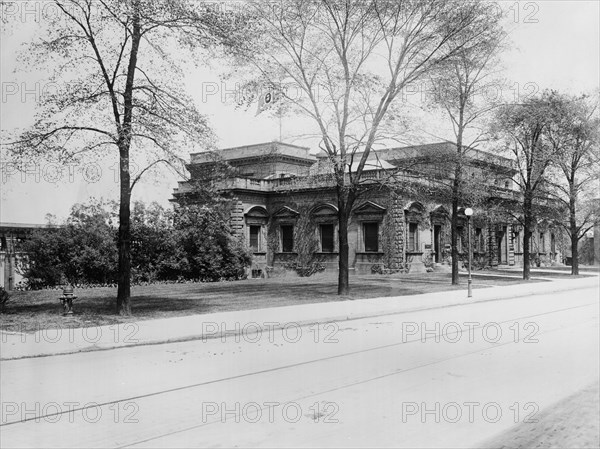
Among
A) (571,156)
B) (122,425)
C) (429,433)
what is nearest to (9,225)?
(122,425)

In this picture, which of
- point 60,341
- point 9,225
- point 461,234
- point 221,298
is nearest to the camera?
point 60,341

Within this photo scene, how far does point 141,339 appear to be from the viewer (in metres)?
12.4

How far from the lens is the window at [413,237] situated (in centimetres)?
4034

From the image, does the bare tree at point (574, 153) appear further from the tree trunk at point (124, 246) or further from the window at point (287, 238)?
the tree trunk at point (124, 246)

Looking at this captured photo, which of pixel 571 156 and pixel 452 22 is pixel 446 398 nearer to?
pixel 452 22

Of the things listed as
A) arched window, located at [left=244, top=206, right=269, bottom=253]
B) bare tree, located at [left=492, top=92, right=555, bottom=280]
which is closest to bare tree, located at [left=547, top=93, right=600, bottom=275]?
bare tree, located at [left=492, top=92, right=555, bottom=280]

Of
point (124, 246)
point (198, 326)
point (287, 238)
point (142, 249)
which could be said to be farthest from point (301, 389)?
point (287, 238)

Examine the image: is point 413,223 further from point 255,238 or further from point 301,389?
point 301,389

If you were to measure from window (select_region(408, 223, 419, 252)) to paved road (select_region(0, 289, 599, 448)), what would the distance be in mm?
27011

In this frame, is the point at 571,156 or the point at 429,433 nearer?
the point at 429,433

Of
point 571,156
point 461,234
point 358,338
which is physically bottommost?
point 358,338

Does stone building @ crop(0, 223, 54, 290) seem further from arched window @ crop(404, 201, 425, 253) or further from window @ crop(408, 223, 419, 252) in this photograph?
window @ crop(408, 223, 419, 252)

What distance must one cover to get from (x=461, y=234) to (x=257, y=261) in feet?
54.4

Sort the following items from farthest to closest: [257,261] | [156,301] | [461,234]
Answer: [461,234]
[257,261]
[156,301]
